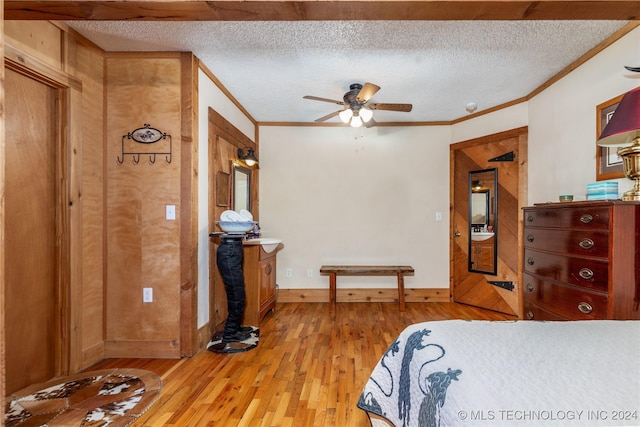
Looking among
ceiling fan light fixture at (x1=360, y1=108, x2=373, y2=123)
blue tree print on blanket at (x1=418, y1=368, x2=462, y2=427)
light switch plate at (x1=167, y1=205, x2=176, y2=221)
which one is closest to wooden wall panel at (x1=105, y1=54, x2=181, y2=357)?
light switch plate at (x1=167, y1=205, x2=176, y2=221)

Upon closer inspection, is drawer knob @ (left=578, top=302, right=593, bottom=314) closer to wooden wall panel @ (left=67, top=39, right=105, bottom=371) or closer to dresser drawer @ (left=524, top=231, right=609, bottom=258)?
dresser drawer @ (left=524, top=231, right=609, bottom=258)

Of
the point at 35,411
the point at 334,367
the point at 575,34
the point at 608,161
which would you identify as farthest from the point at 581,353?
the point at 35,411

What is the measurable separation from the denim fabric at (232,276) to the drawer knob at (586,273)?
259 cm

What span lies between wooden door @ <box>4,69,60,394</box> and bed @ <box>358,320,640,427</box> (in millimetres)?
2396

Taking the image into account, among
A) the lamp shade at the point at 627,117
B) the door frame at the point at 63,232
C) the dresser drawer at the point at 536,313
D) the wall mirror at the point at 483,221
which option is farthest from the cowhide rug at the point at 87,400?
the wall mirror at the point at 483,221

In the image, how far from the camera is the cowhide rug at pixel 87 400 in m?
1.83

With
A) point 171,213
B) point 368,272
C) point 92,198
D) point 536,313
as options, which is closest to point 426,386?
point 536,313

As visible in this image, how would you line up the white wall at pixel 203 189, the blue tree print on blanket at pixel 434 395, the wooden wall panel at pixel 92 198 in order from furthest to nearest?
the white wall at pixel 203 189, the wooden wall panel at pixel 92 198, the blue tree print on blanket at pixel 434 395

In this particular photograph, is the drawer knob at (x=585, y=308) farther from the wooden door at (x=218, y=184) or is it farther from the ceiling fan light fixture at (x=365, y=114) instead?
the wooden door at (x=218, y=184)

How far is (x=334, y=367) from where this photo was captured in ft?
8.18

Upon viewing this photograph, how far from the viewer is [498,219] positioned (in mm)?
3957

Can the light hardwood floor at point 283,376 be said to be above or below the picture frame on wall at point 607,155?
below

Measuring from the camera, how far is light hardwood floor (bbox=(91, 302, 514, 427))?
1.87 meters

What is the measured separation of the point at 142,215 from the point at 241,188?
4.73 ft
